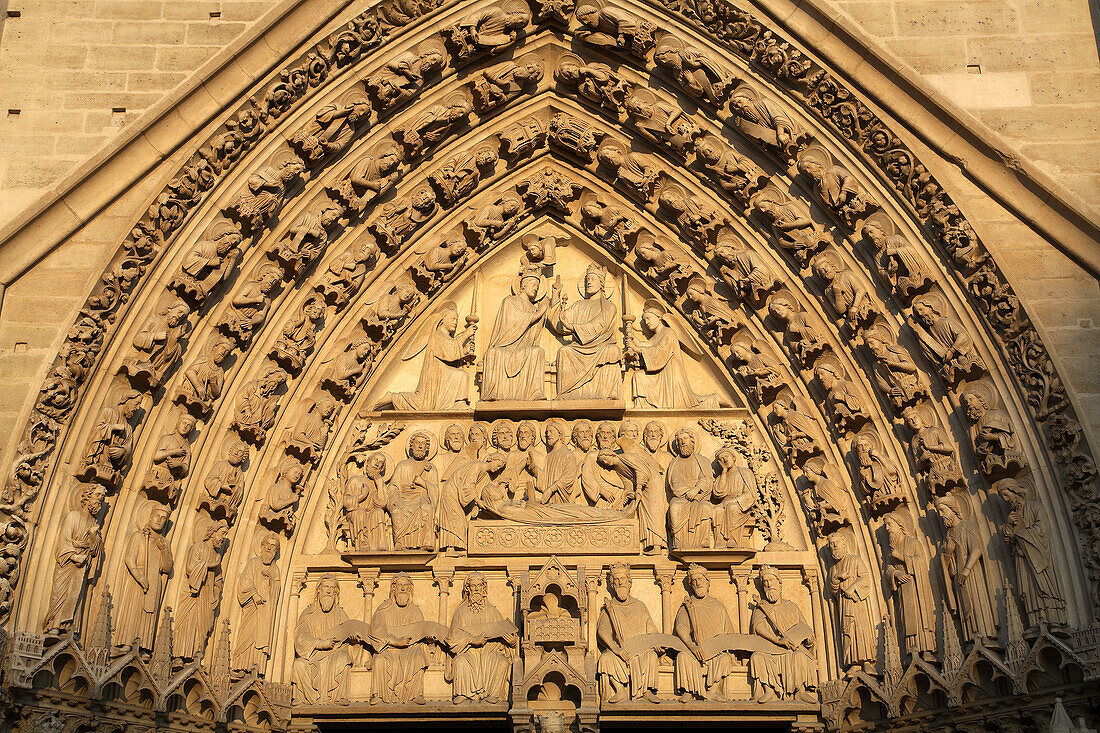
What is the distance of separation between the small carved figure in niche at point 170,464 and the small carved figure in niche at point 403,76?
295 cm

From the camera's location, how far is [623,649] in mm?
9328

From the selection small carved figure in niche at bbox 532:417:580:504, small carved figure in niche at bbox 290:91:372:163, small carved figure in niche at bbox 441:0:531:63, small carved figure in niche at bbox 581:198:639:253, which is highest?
small carved figure in niche at bbox 441:0:531:63

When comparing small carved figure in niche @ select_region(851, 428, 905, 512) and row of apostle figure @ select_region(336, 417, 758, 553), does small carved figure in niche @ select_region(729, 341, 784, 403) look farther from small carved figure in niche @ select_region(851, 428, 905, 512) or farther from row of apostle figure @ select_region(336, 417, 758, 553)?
small carved figure in niche @ select_region(851, 428, 905, 512)

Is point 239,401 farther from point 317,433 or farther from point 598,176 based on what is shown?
point 598,176

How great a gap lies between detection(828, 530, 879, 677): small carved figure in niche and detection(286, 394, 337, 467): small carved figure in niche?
3958 millimetres

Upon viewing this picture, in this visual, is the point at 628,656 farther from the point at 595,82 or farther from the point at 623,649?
the point at 595,82

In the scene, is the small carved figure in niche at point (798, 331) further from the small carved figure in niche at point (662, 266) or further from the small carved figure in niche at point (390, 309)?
the small carved figure in niche at point (390, 309)

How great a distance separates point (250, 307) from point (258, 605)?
2.20m

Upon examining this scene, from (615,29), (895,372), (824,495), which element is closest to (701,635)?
(824,495)

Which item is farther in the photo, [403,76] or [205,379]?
[403,76]

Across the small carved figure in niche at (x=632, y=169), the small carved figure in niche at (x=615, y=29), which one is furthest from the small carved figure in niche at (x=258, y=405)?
the small carved figure in niche at (x=615, y=29)

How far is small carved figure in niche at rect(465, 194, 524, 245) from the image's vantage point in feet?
35.3

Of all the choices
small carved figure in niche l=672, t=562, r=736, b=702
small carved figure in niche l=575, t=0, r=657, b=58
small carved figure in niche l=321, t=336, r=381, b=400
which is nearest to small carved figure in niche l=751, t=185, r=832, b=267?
small carved figure in niche l=575, t=0, r=657, b=58

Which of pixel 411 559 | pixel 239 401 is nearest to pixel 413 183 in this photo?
pixel 239 401
